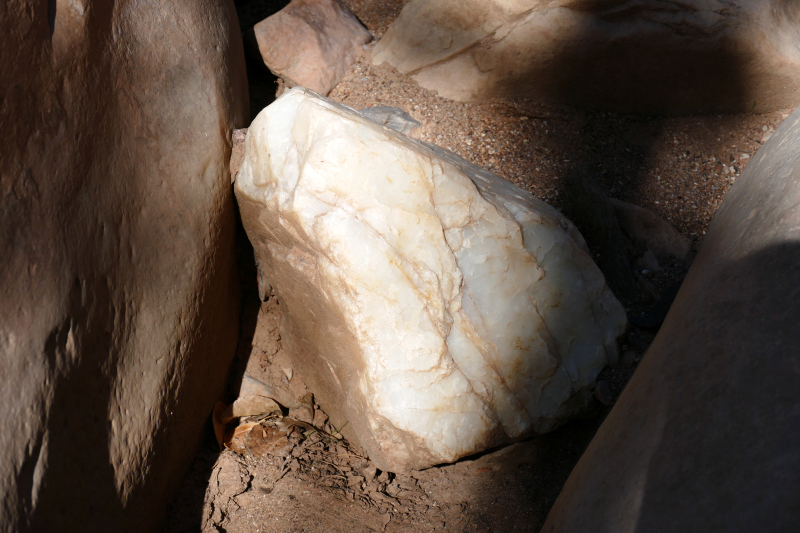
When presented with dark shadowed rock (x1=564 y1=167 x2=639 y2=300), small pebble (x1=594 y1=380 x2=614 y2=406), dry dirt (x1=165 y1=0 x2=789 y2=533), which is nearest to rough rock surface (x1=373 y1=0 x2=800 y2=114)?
dry dirt (x1=165 y1=0 x2=789 y2=533)

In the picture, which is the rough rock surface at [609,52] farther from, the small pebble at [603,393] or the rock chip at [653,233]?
the small pebble at [603,393]

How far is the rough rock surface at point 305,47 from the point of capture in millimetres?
2346

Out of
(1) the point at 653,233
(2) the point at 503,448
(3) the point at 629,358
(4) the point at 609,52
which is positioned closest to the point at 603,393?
(3) the point at 629,358

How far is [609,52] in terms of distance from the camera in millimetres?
2254

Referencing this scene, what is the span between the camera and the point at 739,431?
82 cm

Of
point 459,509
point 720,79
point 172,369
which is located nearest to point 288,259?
point 172,369

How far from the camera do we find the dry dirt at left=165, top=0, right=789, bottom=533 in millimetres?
1499

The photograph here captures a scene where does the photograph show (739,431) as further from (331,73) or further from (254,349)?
(331,73)

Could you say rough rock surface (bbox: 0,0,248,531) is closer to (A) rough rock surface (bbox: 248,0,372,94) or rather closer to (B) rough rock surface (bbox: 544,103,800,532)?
(A) rough rock surface (bbox: 248,0,372,94)

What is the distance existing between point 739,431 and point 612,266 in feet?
→ 3.73

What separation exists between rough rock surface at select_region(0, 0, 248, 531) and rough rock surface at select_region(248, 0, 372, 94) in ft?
1.56

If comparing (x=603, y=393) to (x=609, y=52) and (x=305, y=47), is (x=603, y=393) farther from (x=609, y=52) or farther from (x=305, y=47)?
(x=305, y=47)

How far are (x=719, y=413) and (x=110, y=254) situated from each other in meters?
1.31

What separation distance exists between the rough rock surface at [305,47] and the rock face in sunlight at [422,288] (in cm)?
81
